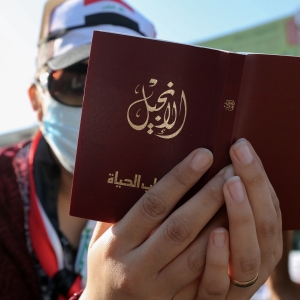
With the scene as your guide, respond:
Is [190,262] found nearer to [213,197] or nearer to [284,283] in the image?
[213,197]

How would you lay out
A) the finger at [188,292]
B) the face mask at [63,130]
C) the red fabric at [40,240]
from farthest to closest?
the face mask at [63,130] → the red fabric at [40,240] → the finger at [188,292]

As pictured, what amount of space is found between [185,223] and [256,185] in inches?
6.8

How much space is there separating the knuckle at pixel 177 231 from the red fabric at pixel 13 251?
0.85 meters

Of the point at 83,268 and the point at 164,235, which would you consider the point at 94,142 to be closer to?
the point at 164,235

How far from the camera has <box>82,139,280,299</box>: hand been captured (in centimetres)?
72

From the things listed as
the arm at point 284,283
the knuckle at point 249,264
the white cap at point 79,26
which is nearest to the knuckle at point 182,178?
the knuckle at point 249,264

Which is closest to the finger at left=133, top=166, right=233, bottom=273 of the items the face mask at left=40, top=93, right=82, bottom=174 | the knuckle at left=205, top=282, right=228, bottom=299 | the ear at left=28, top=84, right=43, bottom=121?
the knuckle at left=205, top=282, right=228, bottom=299

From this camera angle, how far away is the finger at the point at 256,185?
27.9 inches

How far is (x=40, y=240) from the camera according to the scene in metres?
1.42

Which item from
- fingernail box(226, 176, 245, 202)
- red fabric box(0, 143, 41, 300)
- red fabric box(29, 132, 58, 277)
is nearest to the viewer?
fingernail box(226, 176, 245, 202)

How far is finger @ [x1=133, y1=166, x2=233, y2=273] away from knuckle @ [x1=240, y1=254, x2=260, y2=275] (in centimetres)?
12

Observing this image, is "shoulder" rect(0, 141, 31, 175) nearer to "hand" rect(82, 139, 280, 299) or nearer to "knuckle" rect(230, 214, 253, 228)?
"hand" rect(82, 139, 280, 299)

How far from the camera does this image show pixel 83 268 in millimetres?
1403

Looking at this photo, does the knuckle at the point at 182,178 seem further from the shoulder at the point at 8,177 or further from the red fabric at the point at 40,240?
the shoulder at the point at 8,177
